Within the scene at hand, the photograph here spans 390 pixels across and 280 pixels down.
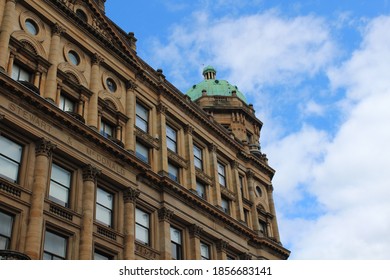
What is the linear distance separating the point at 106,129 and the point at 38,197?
33.3 ft

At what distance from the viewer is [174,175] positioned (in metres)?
43.3

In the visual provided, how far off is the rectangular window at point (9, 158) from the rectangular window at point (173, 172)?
14542 mm

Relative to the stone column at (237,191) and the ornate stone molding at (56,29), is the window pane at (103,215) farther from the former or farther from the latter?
the stone column at (237,191)

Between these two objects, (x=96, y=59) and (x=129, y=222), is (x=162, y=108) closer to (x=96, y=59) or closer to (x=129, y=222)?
(x=96, y=59)

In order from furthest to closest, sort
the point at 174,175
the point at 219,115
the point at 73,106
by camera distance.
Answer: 1. the point at 219,115
2. the point at 174,175
3. the point at 73,106

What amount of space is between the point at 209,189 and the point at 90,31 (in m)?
15.8

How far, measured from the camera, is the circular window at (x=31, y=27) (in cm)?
3525

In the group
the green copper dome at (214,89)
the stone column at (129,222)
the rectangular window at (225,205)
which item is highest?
the green copper dome at (214,89)

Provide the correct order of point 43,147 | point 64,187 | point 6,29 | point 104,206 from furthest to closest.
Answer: point 104,206, point 6,29, point 64,187, point 43,147

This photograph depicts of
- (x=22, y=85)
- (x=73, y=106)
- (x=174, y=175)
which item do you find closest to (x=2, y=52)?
(x=22, y=85)

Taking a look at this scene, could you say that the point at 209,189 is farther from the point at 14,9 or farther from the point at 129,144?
the point at 14,9

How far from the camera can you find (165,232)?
3750 cm

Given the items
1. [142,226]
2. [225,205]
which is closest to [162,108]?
[225,205]

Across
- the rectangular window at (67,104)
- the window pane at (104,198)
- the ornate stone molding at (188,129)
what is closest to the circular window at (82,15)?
the rectangular window at (67,104)
